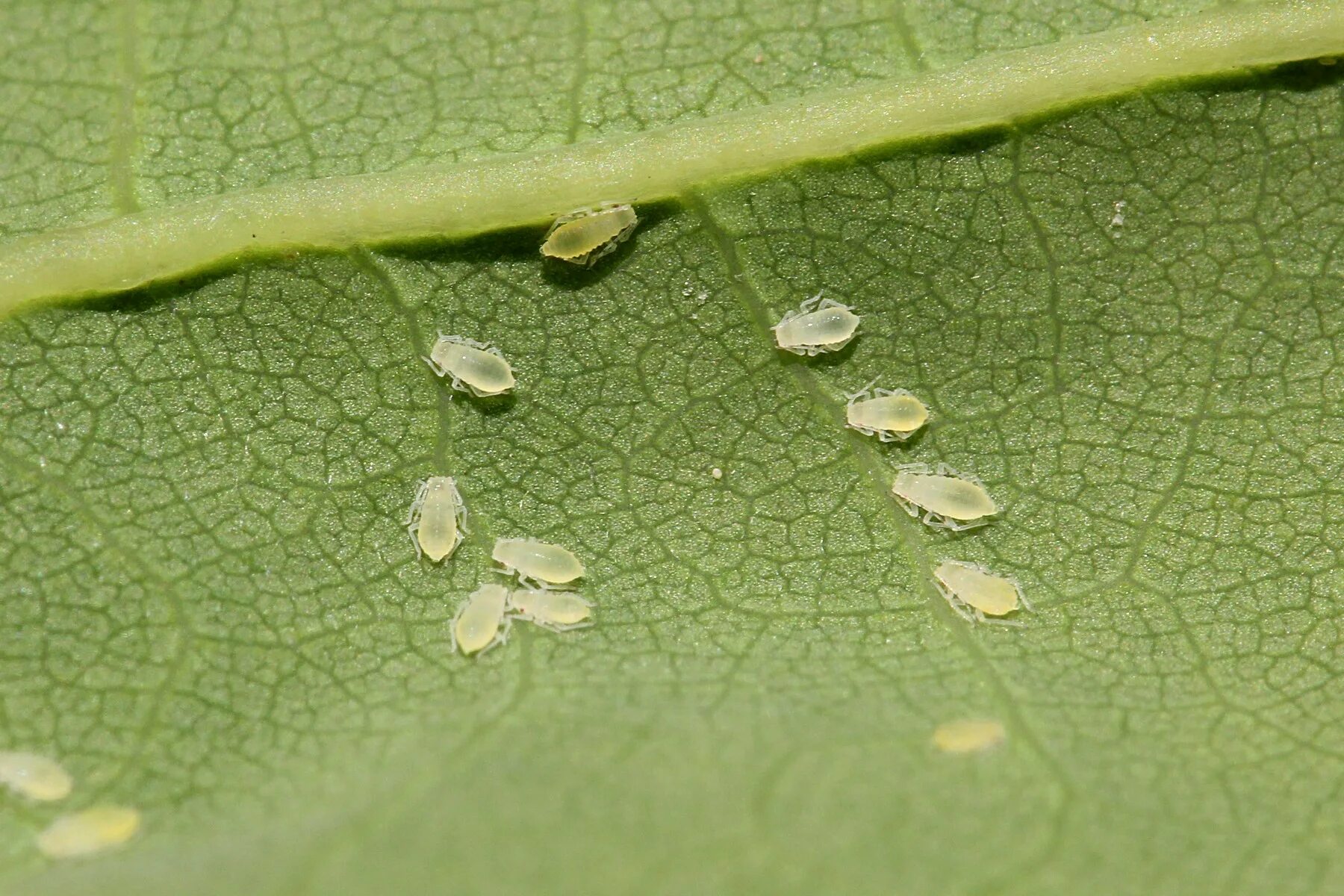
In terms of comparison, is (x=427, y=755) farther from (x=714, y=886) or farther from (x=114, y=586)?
(x=114, y=586)

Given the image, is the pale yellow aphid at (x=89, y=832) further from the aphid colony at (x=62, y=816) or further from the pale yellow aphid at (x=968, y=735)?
the pale yellow aphid at (x=968, y=735)

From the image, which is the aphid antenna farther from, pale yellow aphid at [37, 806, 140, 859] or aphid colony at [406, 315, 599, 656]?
pale yellow aphid at [37, 806, 140, 859]

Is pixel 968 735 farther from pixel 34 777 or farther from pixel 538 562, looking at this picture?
pixel 34 777

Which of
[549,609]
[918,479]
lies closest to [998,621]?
[918,479]

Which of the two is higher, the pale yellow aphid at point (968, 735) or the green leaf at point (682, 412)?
the green leaf at point (682, 412)

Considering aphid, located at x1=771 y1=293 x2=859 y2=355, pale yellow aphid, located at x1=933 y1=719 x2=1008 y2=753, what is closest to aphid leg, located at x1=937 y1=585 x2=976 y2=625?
pale yellow aphid, located at x1=933 y1=719 x2=1008 y2=753

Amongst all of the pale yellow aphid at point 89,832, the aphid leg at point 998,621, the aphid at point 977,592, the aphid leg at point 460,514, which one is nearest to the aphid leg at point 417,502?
the aphid leg at point 460,514
